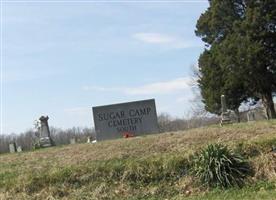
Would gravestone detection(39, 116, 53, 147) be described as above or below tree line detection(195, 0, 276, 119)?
below

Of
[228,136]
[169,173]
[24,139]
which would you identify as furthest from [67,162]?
[24,139]

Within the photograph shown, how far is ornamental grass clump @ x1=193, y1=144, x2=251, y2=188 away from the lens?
13500 mm

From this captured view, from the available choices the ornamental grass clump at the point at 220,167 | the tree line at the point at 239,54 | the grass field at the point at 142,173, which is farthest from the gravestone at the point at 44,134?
the ornamental grass clump at the point at 220,167

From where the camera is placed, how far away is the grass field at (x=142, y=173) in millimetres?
13727

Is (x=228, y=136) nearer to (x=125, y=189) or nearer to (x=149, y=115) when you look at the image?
(x=125, y=189)

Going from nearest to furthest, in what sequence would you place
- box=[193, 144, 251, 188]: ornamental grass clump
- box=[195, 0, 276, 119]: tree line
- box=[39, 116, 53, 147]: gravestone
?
box=[193, 144, 251, 188]: ornamental grass clump → box=[39, 116, 53, 147]: gravestone → box=[195, 0, 276, 119]: tree line

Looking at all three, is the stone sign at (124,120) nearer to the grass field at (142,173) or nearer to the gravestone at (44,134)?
the gravestone at (44,134)

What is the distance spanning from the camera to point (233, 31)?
37312 millimetres

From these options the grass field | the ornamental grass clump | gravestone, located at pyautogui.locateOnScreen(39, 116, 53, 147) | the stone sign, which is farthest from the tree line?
the ornamental grass clump

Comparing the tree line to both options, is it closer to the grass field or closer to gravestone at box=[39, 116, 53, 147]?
gravestone at box=[39, 116, 53, 147]

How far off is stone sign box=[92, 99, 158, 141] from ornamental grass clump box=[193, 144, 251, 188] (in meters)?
10.3

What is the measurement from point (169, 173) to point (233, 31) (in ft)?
79.8

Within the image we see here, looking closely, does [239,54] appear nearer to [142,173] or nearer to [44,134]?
[44,134]

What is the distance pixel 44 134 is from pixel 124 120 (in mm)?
5690
